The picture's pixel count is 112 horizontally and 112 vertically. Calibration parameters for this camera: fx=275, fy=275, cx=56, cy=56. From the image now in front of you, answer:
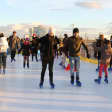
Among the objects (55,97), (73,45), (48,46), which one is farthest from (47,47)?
(55,97)

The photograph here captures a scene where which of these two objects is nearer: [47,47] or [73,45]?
[47,47]

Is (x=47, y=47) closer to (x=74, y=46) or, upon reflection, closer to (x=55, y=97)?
(x=74, y=46)

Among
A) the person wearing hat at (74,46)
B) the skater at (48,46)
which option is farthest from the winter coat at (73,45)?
the skater at (48,46)

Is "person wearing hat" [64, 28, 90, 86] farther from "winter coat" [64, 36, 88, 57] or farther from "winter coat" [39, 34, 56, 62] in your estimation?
"winter coat" [39, 34, 56, 62]

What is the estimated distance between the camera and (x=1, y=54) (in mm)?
10805

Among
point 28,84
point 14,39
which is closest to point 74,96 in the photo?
point 28,84

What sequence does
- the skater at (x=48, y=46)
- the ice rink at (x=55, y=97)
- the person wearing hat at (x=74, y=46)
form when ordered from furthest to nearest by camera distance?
the person wearing hat at (x=74, y=46) → the skater at (x=48, y=46) → the ice rink at (x=55, y=97)

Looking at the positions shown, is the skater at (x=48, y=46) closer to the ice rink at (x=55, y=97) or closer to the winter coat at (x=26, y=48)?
the ice rink at (x=55, y=97)

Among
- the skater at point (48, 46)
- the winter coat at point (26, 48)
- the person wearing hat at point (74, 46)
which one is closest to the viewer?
the skater at point (48, 46)

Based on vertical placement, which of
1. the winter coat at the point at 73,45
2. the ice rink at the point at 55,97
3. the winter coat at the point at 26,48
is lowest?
the ice rink at the point at 55,97

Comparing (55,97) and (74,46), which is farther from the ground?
(74,46)

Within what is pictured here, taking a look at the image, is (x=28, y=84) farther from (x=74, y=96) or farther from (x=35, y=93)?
(x=74, y=96)

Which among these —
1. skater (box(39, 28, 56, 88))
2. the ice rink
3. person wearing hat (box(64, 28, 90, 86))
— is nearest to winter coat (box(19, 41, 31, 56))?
the ice rink

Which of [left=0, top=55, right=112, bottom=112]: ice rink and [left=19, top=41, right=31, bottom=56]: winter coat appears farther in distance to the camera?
[left=19, top=41, right=31, bottom=56]: winter coat
